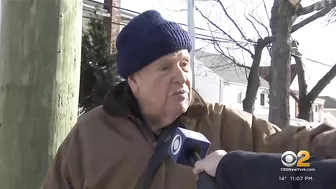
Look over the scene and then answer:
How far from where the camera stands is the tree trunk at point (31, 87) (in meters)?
2.96

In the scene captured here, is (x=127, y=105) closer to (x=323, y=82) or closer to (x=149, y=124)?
(x=149, y=124)

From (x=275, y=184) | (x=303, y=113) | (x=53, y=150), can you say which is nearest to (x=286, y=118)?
(x=303, y=113)

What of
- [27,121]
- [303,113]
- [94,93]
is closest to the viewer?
[27,121]

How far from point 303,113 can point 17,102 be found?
12.2m

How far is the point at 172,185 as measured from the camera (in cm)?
220

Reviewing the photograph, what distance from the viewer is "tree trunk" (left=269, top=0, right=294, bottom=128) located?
37.4 ft

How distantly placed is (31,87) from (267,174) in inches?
71.6

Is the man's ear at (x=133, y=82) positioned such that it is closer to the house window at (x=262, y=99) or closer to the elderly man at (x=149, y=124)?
the elderly man at (x=149, y=124)

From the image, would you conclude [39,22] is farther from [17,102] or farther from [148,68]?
[148,68]

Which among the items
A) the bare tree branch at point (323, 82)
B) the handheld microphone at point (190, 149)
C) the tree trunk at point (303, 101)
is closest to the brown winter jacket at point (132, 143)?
the handheld microphone at point (190, 149)

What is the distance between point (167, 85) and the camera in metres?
2.24

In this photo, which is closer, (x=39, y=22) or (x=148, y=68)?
(x=148, y=68)

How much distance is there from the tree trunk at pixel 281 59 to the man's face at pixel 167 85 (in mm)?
9262

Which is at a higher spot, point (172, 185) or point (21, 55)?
point (21, 55)
